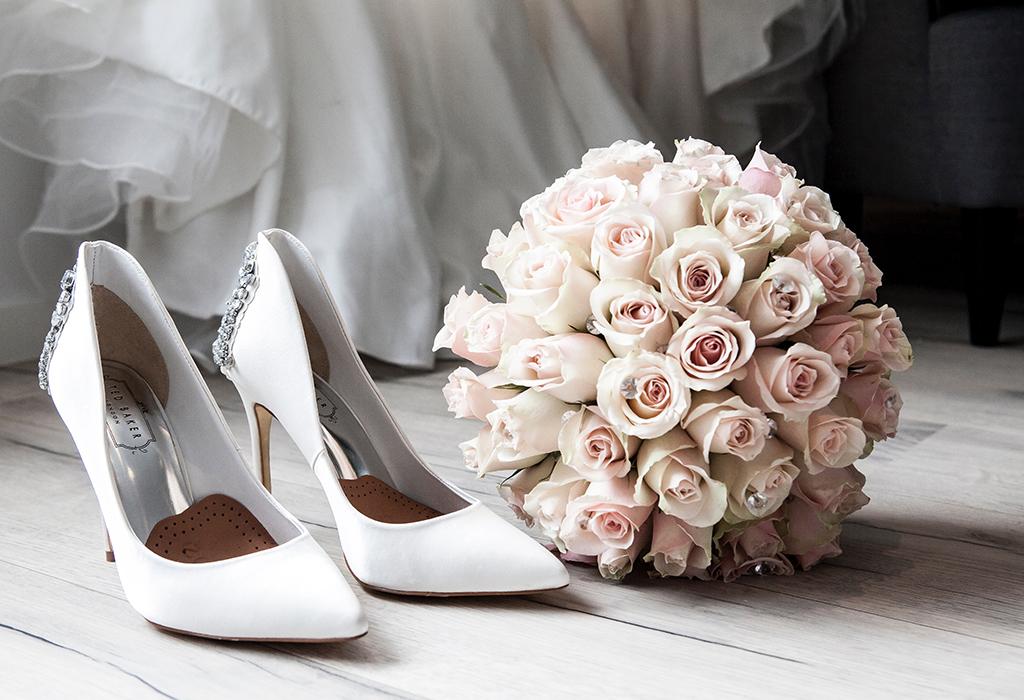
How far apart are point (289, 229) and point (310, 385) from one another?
732 millimetres

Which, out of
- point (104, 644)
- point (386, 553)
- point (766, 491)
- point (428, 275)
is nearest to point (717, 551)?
point (766, 491)

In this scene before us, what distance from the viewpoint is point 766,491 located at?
2.54 feet

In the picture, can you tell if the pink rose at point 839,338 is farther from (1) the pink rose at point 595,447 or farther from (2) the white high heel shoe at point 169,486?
(2) the white high heel shoe at point 169,486

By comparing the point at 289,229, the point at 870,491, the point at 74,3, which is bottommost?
the point at 870,491

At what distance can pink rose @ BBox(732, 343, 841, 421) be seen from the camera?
766 mm

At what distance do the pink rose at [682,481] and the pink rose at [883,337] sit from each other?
148mm

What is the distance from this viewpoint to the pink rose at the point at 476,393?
33.8 inches

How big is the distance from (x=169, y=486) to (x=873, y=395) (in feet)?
1.71

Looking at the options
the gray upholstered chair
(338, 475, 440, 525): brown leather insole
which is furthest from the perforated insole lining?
the gray upholstered chair

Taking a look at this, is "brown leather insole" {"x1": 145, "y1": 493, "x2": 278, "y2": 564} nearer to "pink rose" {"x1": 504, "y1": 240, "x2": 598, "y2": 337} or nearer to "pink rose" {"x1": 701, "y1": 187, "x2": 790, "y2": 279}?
"pink rose" {"x1": 504, "y1": 240, "x2": 598, "y2": 337}

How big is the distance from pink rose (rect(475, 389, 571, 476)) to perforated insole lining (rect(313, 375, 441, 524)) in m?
0.10

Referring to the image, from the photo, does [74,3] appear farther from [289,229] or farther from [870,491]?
[870,491]

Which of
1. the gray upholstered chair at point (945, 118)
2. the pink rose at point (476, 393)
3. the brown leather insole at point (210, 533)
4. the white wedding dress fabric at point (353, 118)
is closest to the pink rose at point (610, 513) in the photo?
the pink rose at point (476, 393)

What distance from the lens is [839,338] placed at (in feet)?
2.62
